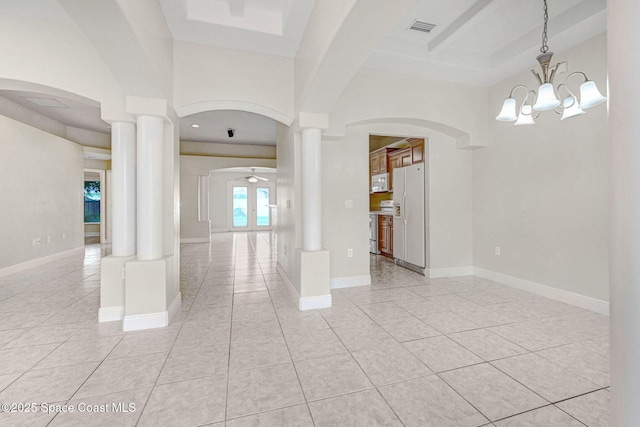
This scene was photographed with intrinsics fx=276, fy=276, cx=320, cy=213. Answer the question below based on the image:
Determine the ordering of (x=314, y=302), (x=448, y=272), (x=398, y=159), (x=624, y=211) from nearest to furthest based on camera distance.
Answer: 1. (x=624, y=211)
2. (x=314, y=302)
3. (x=448, y=272)
4. (x=398, y=159)

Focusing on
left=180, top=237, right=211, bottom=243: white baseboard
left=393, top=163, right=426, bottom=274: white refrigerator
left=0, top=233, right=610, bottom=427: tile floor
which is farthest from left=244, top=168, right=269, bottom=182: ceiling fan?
left=0, top=233, right=610, bottom=427: tile floor

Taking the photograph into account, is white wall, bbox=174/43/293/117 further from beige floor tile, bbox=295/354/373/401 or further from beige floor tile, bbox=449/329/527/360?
beige floor tile, bbox=449/329/527/360

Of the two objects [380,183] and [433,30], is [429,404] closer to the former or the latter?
[433,30]

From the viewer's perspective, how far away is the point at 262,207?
41.8 ft

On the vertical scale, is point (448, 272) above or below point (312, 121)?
below

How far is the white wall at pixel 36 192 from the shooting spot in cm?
464

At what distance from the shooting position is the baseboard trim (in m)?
2.63

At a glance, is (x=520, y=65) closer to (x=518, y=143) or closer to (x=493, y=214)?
(x=518, y=143)

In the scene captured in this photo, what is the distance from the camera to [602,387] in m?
1.79

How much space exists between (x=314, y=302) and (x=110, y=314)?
6.96 feet

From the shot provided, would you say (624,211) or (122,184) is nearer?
(624,211)

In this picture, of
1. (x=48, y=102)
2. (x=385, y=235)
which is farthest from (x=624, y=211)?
(x=48, y=102)

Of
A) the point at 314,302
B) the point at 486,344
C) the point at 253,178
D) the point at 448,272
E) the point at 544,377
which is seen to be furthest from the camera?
the point at 253,178

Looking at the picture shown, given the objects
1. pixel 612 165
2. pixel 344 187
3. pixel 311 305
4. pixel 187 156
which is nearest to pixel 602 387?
pixel 612 165
